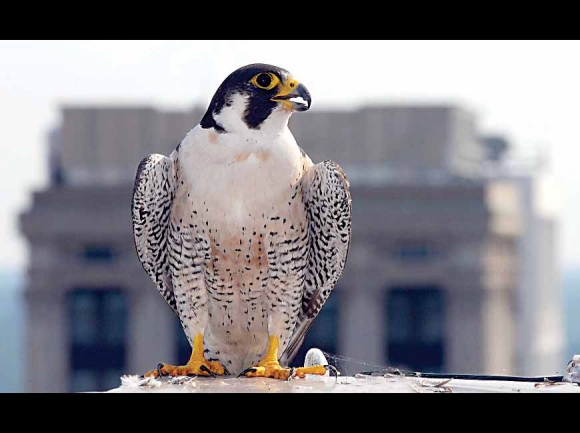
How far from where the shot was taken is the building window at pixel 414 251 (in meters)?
62.6

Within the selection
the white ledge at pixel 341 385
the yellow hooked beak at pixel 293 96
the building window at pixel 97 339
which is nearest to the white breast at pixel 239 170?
the yellow hooked beak at pixel 293 96

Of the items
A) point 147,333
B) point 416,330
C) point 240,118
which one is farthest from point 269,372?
point 416,330

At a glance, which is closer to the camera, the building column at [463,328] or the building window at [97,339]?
the building column at [463,328]

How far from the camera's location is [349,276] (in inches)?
2409

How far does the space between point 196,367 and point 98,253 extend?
58.3m

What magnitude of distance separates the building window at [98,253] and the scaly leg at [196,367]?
57.1m

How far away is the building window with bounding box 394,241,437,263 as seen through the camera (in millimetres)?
62562

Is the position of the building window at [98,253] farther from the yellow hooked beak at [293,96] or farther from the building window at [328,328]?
the yellow hooked beak at [293,96]

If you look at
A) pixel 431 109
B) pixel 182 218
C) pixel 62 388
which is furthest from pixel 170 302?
pixel 431 109

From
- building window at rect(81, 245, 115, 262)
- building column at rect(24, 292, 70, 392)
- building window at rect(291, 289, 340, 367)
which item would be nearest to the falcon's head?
building window at rect(291, 289, 340, 367)

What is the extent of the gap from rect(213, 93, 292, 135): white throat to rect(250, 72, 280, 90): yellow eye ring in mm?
88

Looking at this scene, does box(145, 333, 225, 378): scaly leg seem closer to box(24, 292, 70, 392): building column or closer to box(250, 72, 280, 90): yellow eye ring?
box(250, 72, 280, 90): yellow eye ring

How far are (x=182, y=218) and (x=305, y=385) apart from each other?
1117 mm

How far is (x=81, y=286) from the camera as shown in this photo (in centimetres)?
6256
